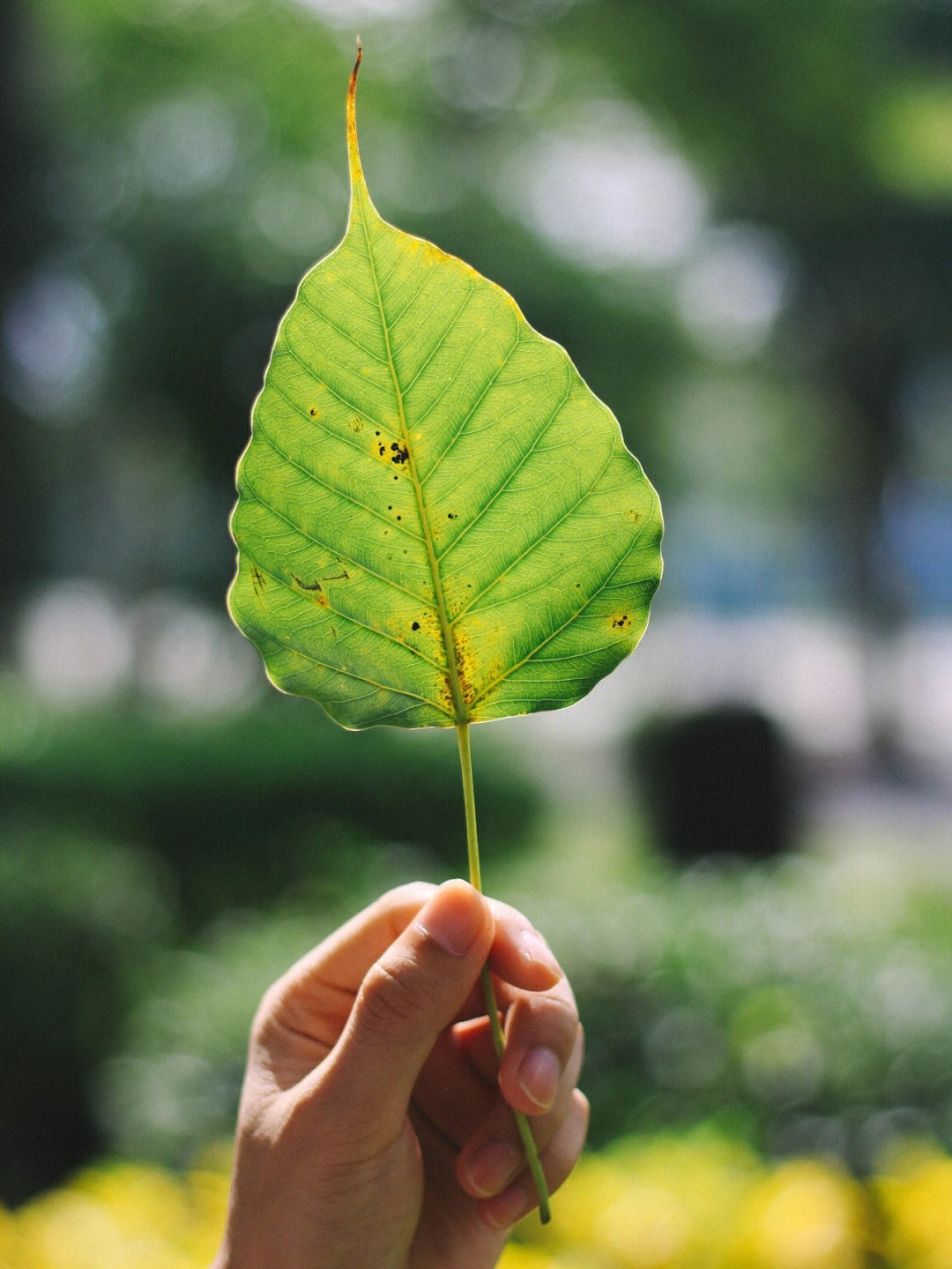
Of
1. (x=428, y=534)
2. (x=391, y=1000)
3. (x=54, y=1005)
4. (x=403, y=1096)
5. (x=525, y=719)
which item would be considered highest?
(x=428, y=534)

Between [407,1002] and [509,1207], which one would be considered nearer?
[407,1002]

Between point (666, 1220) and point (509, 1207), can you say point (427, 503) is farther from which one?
point (666, 1220)

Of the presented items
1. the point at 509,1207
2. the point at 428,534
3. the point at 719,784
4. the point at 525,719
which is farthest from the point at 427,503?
the point at 525,719

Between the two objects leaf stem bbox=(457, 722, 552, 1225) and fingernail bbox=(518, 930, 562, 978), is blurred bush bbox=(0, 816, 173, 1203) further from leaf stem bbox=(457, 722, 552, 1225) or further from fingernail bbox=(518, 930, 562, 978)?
leaf stem bbox=(457, 722, 552, 1225)

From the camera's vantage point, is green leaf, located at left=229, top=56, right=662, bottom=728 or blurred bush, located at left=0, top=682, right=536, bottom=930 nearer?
green leaf, located at left=229, top=56, right=662, bottom=728

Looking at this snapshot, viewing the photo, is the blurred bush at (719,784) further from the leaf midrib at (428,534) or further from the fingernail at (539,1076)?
the leaf midrib at (428,534)

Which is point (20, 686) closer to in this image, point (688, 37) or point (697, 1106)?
point (697, 1106)

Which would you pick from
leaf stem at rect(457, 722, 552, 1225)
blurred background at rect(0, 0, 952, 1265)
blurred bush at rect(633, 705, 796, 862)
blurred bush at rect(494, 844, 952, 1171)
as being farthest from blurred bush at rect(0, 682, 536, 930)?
leaf stem at rect(457, 722, 552, 1225)

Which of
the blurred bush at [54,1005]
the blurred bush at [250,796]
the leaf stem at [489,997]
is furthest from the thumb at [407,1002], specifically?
the blurred bush at [250,796]
